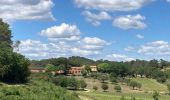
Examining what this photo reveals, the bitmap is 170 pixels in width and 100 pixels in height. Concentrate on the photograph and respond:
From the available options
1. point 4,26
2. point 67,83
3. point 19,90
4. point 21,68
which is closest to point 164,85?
point 67,83

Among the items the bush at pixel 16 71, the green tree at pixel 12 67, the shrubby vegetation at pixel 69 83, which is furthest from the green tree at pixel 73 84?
the bush at pixel 16 71

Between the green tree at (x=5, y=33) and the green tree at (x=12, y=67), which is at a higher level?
the green tree at (x=5, y=33)

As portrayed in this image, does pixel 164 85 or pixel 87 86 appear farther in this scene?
pixel 164 85

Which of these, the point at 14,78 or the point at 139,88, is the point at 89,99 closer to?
the point at 14,78

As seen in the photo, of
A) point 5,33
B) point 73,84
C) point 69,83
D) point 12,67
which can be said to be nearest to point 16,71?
point 12,67

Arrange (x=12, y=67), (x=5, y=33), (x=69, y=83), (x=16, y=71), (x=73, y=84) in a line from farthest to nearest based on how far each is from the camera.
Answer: (x=73, y=84) < (x=69, y=83) < (x=5, y=33) < (x=16, y=71) < (x=12, y=67)

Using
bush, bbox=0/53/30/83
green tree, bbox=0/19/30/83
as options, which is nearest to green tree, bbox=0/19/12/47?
green tree, bbox=0/19/30/83

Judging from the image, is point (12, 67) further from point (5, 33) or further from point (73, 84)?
point (73, 84)

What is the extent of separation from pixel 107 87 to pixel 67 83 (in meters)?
16.8

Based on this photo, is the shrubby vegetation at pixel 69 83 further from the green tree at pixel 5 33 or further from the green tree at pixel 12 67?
the green tree at pixel 12 67

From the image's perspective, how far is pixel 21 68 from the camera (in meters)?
98.0

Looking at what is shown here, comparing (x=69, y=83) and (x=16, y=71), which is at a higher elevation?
(x=16, y=71)

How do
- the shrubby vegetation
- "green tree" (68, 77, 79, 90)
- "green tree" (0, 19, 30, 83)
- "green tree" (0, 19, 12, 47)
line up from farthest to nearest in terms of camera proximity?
"green tree" (68, 77, 79, 90) < the shrubby vegetation < "green tree" (0, 19, 12, 47) < "green tree" (0, 19, 30, 83)

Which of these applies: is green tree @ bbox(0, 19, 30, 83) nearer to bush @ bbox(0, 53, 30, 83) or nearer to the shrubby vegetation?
bush @ bbox(0, 53, 30, 83)
